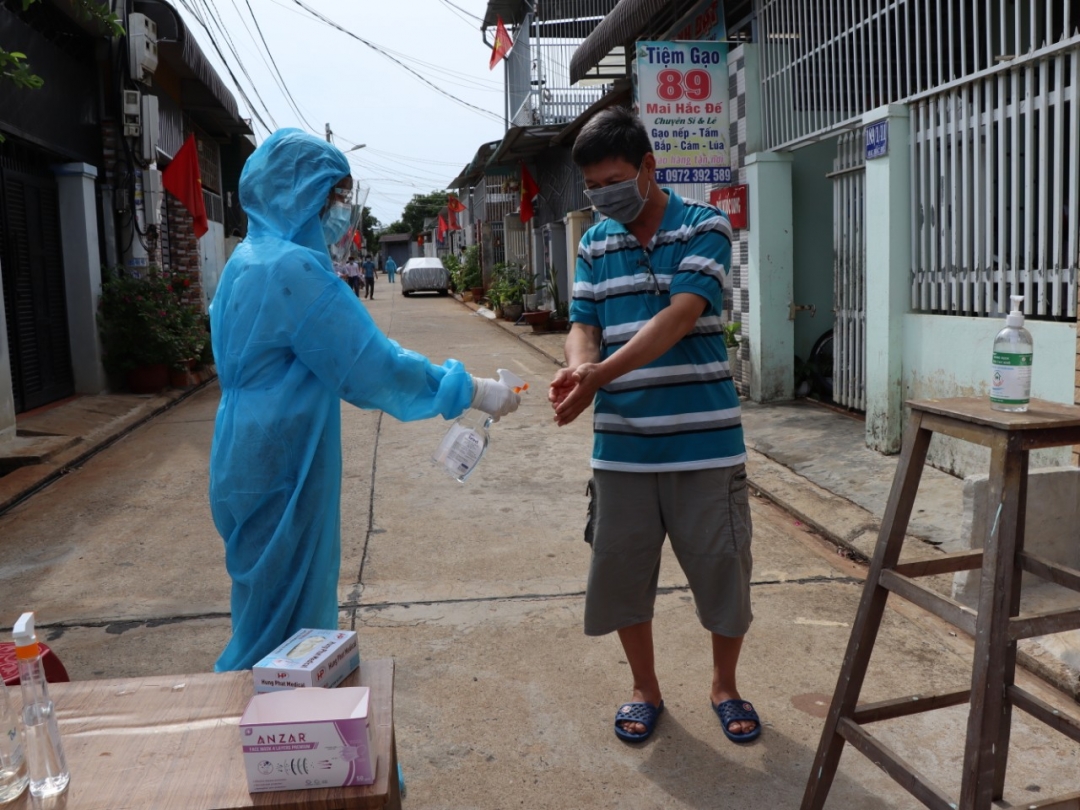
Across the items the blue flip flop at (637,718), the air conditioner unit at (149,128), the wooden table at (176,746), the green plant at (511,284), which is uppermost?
the air conditioner unit at (149,128)

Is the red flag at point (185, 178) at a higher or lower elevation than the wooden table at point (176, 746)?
higher

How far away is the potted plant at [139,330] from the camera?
411 inches

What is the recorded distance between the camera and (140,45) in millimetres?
10719

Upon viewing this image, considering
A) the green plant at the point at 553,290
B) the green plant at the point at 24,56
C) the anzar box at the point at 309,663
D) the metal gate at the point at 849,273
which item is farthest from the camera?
the green plant at the point at 553,290

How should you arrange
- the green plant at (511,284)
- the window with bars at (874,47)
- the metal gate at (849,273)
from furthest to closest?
1. the green plant at (511,284)
2. the metal gate at (849,273)
3. the window with bars at (874,47)

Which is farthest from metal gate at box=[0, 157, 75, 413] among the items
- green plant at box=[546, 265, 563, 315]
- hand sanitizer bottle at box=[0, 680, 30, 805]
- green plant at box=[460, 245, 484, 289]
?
green plant at box=[460, 245, 484, 289]

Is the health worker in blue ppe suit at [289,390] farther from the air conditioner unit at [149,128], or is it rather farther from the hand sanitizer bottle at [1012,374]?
the air conditioner unit at [149,128]

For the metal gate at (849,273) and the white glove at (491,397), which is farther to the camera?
the metal gate at (849,273)

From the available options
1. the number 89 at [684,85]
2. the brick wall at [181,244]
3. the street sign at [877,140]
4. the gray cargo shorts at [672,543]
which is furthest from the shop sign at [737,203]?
the brick wall at [181,244]

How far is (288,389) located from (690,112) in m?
6.78

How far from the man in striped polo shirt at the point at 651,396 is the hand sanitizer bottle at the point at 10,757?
5.03 feet

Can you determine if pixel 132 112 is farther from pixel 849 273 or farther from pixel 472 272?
pixel 472 272

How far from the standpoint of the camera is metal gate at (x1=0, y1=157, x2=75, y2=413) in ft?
29.3

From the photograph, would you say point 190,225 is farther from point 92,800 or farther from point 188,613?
point 92,800
